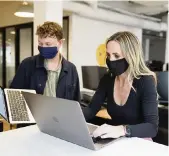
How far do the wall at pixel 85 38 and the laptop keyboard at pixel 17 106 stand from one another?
3.48 m

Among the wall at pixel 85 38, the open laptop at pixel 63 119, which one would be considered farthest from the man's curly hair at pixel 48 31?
the wall at pixel 85 38

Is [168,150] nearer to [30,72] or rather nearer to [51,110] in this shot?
[51,110]

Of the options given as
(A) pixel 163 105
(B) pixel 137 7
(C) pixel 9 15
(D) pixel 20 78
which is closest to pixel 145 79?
(D) pixel 20 78

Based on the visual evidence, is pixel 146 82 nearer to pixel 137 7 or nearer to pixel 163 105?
pixel 163 105

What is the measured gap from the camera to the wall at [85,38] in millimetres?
4953

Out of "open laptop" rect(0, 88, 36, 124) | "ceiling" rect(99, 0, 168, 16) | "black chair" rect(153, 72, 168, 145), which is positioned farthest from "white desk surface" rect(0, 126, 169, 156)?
"ceiling" rect(99, 0, 168, 16)

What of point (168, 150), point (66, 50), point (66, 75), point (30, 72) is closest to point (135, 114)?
point (168, 150)

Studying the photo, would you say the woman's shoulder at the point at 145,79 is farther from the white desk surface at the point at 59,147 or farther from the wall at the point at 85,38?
the wall at the point at 85,38

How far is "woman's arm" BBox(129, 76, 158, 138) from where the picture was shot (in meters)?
1.23

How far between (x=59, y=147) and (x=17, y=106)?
0.52 metres

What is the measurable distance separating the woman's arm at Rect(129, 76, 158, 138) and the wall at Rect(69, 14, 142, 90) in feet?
11.9

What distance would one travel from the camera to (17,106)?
148 centimetres

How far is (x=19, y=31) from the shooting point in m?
6.16

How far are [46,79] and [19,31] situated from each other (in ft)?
15.0
